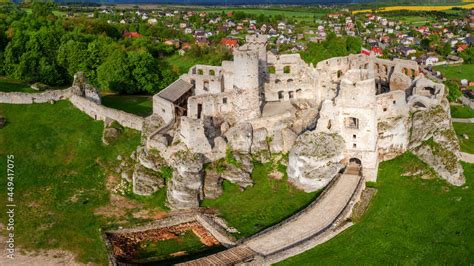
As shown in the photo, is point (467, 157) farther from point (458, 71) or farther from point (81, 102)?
point (458, 71)

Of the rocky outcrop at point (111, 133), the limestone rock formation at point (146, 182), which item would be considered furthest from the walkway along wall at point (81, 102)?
Answer: the limestone rock formation at point (146, 182)

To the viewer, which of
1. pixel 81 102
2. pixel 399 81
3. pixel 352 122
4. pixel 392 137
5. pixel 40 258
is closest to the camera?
pixel 40 258

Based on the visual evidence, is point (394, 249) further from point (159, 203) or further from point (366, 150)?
point (159, 203)

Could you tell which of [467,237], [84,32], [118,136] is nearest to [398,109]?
[467,237]

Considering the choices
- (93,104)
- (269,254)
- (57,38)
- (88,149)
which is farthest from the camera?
(57,38)

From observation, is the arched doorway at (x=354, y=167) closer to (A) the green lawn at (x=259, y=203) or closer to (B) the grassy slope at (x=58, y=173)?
(A) the green lawn at (x=259, y=203)

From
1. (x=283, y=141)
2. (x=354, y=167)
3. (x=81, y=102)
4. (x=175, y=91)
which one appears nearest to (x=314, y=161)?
(x=354, y=167)

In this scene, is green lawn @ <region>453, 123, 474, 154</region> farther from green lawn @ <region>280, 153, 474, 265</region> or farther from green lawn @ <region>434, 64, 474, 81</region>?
green lawn @ <region>434, 64, 474, 81</region>
